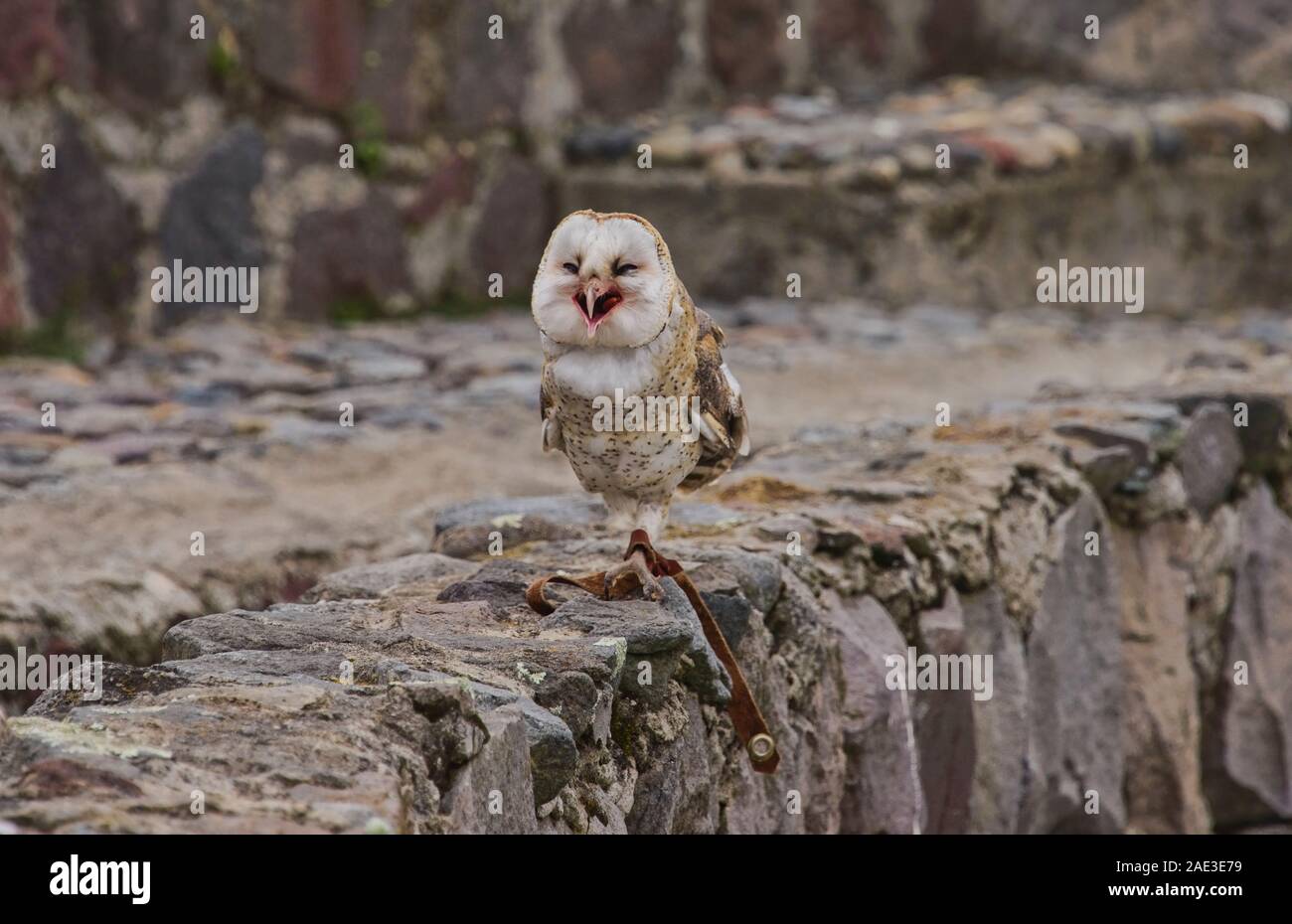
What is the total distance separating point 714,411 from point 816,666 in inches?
22.7

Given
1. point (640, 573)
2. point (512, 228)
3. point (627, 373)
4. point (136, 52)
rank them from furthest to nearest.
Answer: point (512, 228) → point (136, 52) → point (640, 573) → point (627, 373)

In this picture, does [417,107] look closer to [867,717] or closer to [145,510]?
[145,510]

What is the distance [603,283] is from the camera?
250cm

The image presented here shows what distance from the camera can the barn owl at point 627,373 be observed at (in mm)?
2510

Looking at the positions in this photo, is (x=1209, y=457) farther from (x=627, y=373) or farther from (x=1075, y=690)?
(x=627, y=373)

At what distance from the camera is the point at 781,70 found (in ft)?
30.2

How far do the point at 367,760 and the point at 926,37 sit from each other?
8.14 metres

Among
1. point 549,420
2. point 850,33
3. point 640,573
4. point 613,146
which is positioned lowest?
point 640,573

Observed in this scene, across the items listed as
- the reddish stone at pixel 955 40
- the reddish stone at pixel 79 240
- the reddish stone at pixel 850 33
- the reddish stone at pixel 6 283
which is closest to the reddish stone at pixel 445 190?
the reddish stone at pixel 79 240

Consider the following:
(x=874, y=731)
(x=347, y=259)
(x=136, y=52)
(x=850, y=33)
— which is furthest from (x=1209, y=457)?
(x=850, y=33)

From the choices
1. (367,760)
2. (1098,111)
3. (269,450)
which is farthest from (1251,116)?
(367,760)

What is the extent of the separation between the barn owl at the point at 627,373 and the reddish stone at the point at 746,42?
6211 mm

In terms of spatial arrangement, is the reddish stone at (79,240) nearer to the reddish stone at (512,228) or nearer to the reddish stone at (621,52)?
the reddish stone at (512,228)

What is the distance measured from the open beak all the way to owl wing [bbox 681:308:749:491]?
1.06 ft
